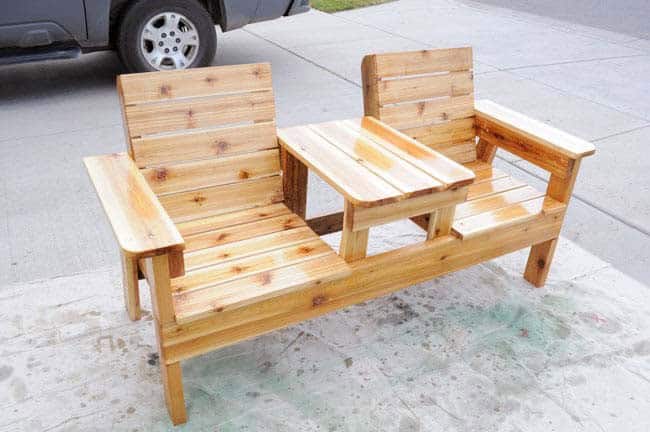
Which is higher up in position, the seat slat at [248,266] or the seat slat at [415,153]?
the seat slat at [415,153]

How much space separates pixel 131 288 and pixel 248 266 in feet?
1.86

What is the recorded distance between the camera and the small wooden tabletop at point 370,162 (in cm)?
198

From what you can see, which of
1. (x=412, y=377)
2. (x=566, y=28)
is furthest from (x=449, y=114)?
(x=566, y=28)

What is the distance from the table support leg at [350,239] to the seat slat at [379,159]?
182 mm

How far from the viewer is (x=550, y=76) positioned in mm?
5957

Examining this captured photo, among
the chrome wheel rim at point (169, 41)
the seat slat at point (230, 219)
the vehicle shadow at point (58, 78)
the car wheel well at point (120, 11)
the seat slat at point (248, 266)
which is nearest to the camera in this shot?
the seat slat at point (248, 266)

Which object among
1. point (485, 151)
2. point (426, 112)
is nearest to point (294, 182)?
point (426, 112)

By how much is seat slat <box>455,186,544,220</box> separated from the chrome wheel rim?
3.12m

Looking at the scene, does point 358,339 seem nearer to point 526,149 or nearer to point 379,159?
point 379,159

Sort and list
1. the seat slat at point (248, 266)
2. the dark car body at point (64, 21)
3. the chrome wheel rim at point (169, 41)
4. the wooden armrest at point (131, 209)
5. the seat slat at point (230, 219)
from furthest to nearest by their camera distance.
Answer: the chrome wheel rim at point (169, 41), the dark car body at point (64, 21), the seat slat at point (230, 219), the seat slat at point (248, 266), the wooden armrest at point (131, 209)

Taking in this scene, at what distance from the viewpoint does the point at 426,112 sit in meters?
2.85

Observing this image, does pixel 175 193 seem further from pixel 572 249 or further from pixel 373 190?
pixel 572 249

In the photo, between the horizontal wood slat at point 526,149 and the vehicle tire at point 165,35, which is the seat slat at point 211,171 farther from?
the vehicle tire at point 165,35

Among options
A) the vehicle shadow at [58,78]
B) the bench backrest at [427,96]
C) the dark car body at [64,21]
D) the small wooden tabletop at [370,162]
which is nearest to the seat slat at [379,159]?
the small wooden tabletop at [370,162]
